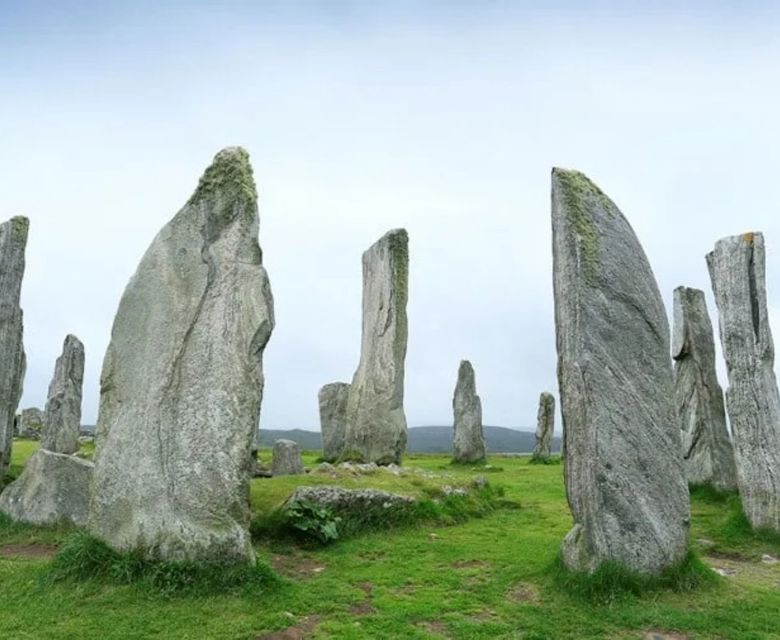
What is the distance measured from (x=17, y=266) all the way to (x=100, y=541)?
8.52 meters

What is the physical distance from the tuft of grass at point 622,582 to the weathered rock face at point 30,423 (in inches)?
1331

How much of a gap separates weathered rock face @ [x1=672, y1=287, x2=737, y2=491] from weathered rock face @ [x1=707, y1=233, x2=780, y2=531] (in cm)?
382

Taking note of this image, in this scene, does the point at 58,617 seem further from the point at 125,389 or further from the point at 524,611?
the point at 524,611

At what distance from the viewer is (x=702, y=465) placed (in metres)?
14.8

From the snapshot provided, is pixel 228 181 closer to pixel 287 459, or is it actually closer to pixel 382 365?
pixel 287 459

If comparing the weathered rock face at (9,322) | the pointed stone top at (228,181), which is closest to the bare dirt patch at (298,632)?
the pointed stone top at (228,181)

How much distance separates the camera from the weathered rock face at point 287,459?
15.3 meters

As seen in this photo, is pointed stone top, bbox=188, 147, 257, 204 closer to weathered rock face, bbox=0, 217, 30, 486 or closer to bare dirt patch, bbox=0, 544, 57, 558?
bare dirt patch, bbox=0, 544, 57, 558

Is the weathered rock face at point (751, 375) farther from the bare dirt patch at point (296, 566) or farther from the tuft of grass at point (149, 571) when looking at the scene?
the tuft of grass at point (149, 571)

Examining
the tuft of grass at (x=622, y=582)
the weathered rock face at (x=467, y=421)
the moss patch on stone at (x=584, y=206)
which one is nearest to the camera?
the tuft of grass at (x=622, y=582)

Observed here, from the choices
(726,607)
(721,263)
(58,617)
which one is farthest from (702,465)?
(58,617)

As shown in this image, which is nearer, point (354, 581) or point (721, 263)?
point (354, 581)

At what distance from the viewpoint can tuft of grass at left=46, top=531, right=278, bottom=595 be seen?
7164mm

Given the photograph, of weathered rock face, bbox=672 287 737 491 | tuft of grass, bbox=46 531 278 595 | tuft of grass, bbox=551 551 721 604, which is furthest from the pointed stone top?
weathered rock face, bbox=672 287 737 491
